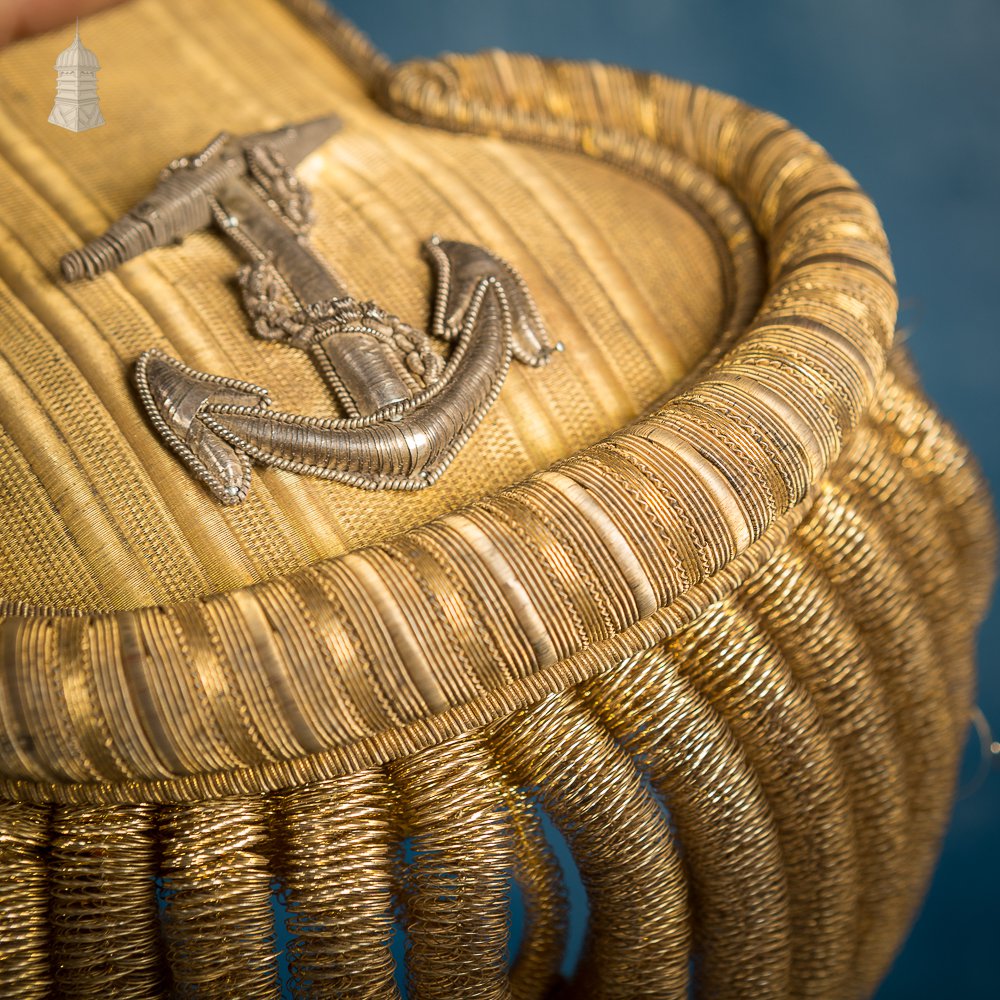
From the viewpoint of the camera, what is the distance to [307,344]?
29.1 inches

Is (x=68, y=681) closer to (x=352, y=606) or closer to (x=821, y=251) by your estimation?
(x=352, y=606)

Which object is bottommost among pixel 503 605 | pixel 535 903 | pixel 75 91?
pixel 535 903

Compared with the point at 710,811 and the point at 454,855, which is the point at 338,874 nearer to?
the point at 454,855

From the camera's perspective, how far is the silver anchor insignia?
678 millimetres

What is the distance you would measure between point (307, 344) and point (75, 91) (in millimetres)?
187

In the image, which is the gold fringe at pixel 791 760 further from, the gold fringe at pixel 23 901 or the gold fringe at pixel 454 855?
the gold fringe at pixel 23 901

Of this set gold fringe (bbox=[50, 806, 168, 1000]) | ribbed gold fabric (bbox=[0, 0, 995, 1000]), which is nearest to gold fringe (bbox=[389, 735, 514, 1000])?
ribbed gold fabric (bbox=[0, 0, 995, 1000])

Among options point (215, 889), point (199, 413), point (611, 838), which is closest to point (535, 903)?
point (611, 838)

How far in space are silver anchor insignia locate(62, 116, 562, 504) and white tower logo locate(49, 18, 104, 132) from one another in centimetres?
9

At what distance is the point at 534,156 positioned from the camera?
0.96m

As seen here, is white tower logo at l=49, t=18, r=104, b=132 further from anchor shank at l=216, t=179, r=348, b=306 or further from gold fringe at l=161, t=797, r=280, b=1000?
gold fringe at l=161, t=797, r=280, b=1000

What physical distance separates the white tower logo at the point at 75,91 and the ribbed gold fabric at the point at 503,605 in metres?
0.11

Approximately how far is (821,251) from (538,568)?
33 centimetres

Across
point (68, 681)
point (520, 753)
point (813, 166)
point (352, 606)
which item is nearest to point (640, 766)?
point (520, 753)
